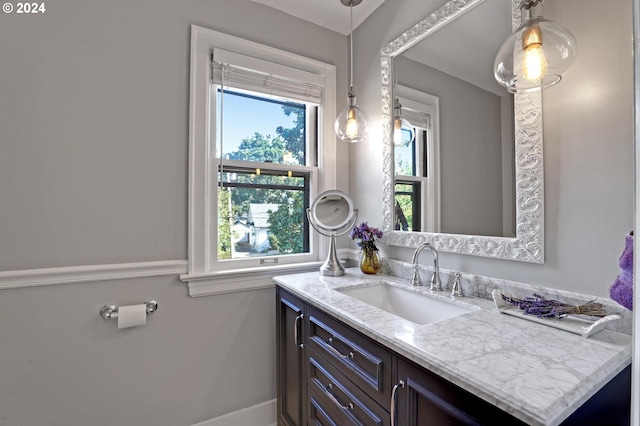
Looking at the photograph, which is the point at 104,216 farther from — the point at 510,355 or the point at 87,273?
the point at 510,355

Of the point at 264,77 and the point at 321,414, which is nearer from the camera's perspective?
the point at 321,414

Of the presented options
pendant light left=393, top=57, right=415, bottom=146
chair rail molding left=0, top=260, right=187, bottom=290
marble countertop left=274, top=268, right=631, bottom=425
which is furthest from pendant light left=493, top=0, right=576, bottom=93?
chair rail molding left=0, top=260, right=187, bottom=290

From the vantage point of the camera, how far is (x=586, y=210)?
3.16 feet

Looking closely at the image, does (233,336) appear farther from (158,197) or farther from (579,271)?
(579,271)

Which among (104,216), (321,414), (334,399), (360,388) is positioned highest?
(104,216)

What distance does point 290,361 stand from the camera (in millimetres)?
1522

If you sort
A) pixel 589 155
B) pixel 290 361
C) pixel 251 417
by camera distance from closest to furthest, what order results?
1. pixel 589 155
2. pixel 290 361
3. pixel 251 417

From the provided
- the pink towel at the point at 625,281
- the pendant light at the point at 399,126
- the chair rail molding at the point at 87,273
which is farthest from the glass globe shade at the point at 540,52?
the chair rail molding at the point at 87,273

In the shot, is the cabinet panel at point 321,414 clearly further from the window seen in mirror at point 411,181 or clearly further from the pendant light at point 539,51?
the pendant light at point 539,51

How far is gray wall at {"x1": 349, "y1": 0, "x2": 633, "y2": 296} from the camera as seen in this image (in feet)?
2.89

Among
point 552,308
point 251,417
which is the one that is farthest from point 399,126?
point 251,417

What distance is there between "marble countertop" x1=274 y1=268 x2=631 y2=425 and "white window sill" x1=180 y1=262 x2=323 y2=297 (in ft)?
2.52

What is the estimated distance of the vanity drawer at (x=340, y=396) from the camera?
944 mm

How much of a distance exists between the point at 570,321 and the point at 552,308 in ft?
0.18
